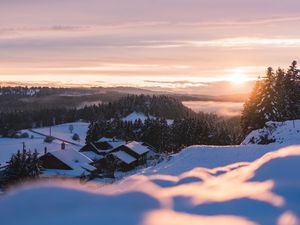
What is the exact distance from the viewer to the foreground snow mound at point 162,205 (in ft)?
19.3

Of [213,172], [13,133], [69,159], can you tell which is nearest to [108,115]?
[13,133]

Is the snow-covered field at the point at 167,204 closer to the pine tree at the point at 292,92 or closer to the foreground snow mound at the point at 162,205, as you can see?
the foreground snow mound at the point at 162,205

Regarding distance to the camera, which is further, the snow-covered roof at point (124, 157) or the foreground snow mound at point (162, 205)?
the snow-covered roof at point (124, 157)

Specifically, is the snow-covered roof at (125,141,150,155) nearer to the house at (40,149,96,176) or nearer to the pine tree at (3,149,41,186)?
the house at (40,149,96,176)

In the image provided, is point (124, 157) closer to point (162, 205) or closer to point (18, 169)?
point (18, 169)

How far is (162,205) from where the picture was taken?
707 centimetres

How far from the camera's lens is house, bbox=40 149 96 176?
159 ft

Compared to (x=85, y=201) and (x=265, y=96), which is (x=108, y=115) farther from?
(x=85, y=201)

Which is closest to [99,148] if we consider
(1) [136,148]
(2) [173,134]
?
(1) [136,148]

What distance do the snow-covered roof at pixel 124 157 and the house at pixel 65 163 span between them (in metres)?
11.1

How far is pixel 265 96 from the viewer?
50625 mm

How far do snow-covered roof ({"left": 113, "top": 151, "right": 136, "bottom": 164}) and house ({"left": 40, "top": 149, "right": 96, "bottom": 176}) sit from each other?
36.3 ft

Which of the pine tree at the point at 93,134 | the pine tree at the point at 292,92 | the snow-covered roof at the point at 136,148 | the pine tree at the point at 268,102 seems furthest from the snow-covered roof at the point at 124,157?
the pine tree at the point at 93,134

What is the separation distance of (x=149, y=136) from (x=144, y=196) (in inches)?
3355
